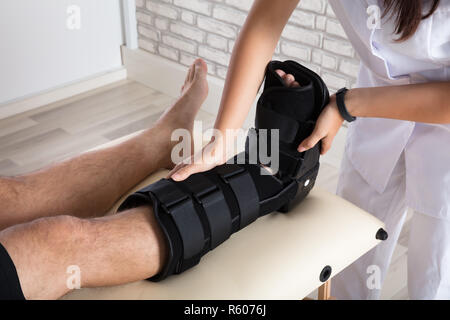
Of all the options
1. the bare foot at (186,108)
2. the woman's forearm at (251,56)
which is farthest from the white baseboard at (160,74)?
the woman's forearm at (251,56)

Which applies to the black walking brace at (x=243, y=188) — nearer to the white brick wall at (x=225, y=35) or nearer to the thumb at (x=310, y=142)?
the thumb at (x=310, y=142)

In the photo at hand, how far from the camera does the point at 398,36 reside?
3.15 feet

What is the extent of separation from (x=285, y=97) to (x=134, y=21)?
5.91ft

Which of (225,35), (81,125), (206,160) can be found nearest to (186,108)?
(206,160)

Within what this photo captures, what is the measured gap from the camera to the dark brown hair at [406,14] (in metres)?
0.88

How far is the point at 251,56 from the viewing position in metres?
1.04

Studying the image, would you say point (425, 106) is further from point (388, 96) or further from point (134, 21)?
point (134, 21)

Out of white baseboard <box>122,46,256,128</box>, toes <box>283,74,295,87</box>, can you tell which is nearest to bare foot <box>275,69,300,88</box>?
toes <box>283,74,295,87</box>

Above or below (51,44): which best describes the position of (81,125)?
below

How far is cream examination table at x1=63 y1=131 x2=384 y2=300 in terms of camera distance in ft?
3.01

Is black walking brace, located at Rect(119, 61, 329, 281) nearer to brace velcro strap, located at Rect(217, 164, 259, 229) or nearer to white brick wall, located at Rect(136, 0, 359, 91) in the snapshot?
brace velcro strap, located at Rect(217, 164, 259, 229)

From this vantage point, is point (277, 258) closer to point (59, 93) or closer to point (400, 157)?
point (400, 157)

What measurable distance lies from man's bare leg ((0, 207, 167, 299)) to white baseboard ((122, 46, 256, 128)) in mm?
1467

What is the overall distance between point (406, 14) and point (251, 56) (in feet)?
0.93
